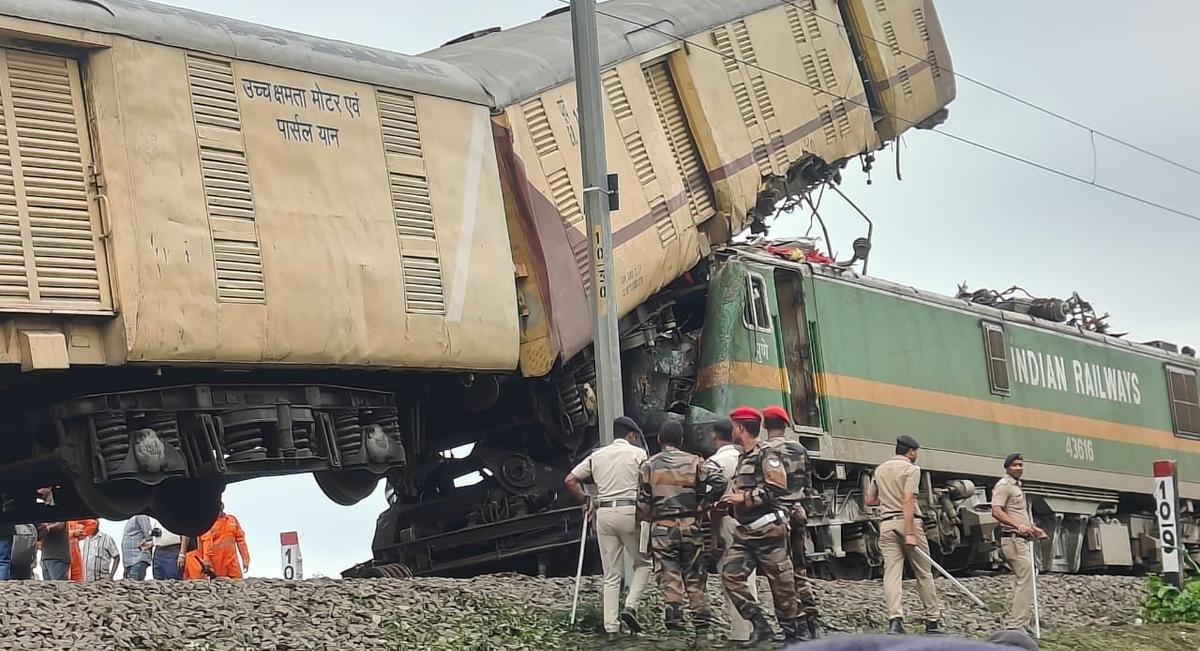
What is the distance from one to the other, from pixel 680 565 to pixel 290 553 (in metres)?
6.64

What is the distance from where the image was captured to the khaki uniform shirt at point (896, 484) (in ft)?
37.1

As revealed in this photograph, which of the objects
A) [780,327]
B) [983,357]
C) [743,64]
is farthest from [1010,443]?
[743,64]

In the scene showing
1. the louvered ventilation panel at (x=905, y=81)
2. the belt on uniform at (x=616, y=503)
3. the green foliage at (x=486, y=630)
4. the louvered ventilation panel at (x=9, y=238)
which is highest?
the louvered ventilation panel at (x=905, y=81)

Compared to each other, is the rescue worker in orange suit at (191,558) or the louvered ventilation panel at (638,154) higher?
the louvered ventilation panel at (638,154)

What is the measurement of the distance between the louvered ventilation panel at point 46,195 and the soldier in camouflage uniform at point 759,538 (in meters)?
4.07

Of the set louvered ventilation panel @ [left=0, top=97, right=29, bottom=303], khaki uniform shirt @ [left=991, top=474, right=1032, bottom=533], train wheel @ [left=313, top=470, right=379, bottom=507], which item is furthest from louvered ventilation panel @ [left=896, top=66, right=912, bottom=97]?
louvered ventilation panel @ [left=0, top=97, right=29, bottom=303]

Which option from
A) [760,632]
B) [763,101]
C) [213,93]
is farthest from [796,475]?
[763,101]

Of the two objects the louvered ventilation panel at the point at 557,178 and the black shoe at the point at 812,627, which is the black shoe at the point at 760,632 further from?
the louvered ventilation panel at the point at 557,178

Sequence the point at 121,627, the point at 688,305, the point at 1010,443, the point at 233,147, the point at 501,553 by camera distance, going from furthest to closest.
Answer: the point at 1010,443, the point at 688,305, the point at 501,553, the point at 233,147, the point at 121,627

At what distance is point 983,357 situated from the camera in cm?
1853

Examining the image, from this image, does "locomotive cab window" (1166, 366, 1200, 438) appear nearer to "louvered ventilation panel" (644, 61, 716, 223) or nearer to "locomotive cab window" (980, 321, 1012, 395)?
"locomotive cab window" (980, 321, 1012, 395)

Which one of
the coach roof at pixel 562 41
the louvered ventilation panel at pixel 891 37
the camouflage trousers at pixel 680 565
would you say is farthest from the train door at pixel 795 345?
the camouflage trousers at pixel 680 565

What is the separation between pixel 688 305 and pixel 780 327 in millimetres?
899

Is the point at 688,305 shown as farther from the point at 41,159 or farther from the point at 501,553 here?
the point at 41,159
